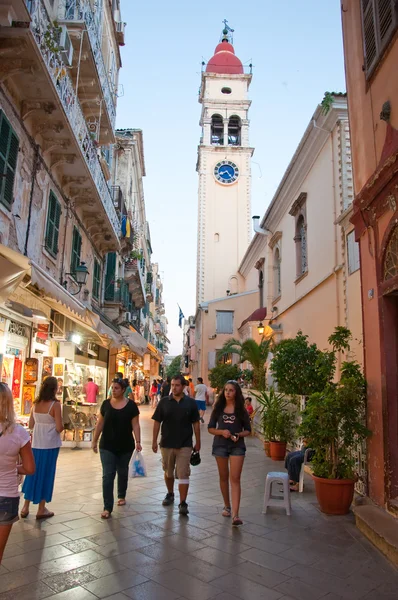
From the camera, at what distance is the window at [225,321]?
35.2 m

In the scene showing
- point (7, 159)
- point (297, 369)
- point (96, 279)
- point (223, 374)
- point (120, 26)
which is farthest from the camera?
point (223, 374)

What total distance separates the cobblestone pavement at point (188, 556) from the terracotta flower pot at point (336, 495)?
202 millimetres

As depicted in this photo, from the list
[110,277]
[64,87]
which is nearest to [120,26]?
[110,277]

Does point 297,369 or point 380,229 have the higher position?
point 380,229

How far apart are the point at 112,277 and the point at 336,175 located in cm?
1061

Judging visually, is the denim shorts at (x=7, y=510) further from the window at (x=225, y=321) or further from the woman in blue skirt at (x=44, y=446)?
the window at (x=225, y=321)

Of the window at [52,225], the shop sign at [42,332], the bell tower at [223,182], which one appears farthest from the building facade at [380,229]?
the bell tower at [223,182]

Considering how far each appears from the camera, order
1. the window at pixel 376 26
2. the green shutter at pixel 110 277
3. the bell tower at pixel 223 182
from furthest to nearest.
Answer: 1. the bell tower at pixel 223 182
2. the green shutter at pixel 110 277
3. the window at pixel 376 26

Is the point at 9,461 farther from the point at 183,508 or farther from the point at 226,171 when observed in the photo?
the point at 226,171

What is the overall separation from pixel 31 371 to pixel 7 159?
14.4ft

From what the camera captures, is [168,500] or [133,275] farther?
[133,275]

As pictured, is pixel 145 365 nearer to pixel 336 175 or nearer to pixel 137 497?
pixel 336 175

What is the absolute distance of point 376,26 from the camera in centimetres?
671

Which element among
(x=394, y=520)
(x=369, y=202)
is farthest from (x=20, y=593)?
(x=369, y=202)
